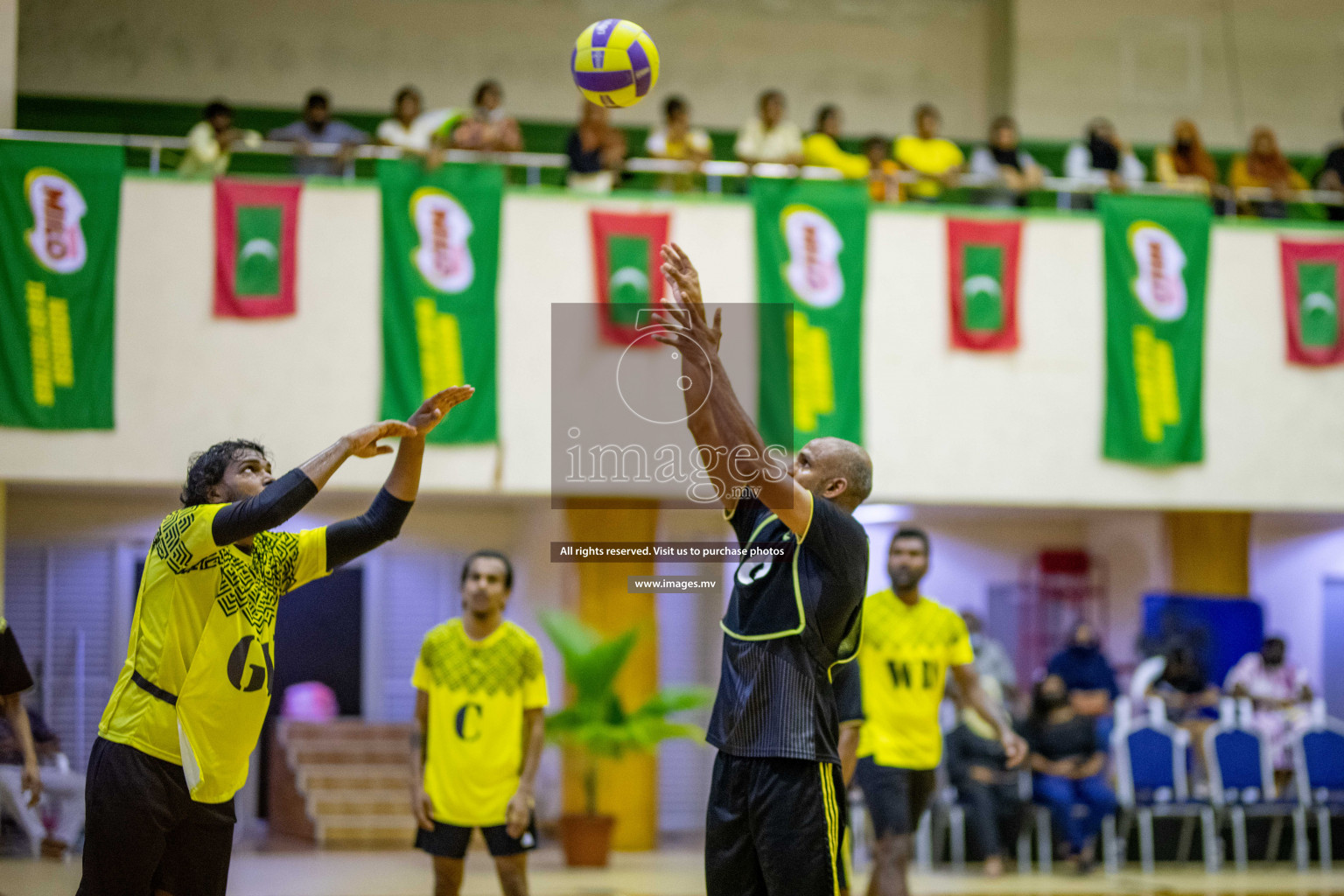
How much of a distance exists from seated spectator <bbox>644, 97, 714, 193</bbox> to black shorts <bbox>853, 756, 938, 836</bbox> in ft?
20.6

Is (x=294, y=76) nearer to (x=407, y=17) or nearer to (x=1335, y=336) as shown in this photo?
(x=407, y=17)

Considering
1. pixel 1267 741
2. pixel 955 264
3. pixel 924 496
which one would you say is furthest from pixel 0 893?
pixel 1267 741

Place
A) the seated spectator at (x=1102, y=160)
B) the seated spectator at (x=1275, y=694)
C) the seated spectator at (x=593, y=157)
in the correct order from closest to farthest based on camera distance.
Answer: the seated spectator at (x=593, y=157) → the seated spectator at (x=1275, y=694) → the seated spectator at (x=1102, y=160)

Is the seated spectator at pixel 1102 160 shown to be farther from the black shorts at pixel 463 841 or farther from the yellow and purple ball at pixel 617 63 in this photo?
the black shorts at pixel 463 841

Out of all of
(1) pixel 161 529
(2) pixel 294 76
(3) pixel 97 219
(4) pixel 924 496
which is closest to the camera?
(1) pixel 161 529

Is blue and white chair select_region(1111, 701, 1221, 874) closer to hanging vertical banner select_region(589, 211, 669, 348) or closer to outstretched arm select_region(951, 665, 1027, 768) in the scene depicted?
outstretched arm select_region(951, 665, 1027, 768)

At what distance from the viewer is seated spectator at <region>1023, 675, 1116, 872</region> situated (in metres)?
11.4

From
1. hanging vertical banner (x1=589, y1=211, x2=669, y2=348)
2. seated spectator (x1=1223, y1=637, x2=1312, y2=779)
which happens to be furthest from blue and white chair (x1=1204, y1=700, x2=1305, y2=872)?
hanging vertical banner (x1=589, y1=211, x2=669, y2=348)

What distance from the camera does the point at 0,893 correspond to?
8367 mm

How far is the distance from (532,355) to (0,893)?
5415 mm

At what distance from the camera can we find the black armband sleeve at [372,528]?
4809mm

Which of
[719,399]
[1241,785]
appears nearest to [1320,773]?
[1241,785]

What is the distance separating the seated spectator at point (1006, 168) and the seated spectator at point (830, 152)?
1194mm

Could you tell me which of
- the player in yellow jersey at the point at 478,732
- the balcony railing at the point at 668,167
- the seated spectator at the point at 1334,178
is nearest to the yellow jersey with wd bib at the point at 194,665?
the player in yellow jersey at the point at 478,732
